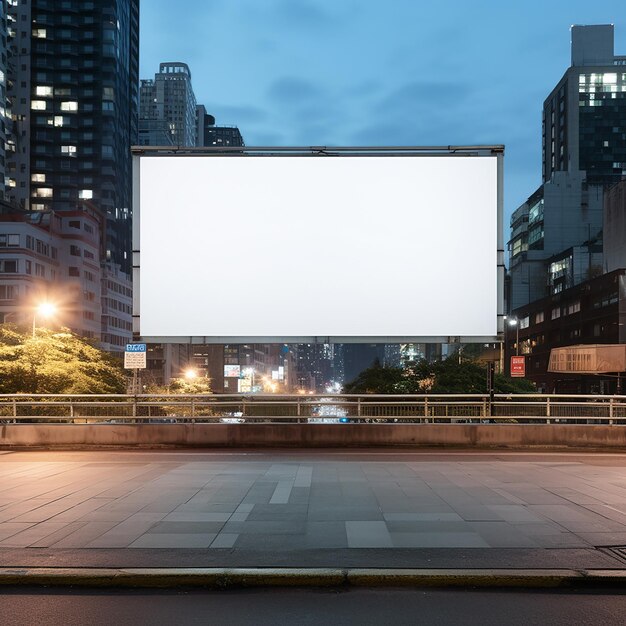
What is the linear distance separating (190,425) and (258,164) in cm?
824

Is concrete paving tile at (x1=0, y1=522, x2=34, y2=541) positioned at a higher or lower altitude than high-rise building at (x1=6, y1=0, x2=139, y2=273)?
lower

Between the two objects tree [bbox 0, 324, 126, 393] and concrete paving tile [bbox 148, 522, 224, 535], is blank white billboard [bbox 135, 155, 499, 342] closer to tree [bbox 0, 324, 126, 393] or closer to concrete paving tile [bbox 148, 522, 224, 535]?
concrete paving tile [bbox 148, 522, 224, 535]

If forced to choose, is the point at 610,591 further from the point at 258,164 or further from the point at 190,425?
the point at 190,425

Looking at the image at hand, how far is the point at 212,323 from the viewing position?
1471 centimetres

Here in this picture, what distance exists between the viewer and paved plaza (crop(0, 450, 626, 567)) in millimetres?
7992

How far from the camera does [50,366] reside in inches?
1078

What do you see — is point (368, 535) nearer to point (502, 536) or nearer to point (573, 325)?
point (502, 536)

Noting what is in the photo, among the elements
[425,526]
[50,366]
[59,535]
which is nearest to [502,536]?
[425,526]

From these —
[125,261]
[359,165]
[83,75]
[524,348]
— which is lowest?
[524,348]

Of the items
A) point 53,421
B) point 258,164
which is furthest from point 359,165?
point 53,421

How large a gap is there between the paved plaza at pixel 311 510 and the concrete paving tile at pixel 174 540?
1.1 inches

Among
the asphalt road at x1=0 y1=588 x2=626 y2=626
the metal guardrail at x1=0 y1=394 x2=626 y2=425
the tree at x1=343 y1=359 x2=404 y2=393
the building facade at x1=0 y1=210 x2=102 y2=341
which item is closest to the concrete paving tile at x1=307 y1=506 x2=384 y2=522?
the asphalt road at x1=0 y1=588 x2=626 y2=626

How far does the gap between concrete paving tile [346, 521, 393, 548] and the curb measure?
3.58 ft

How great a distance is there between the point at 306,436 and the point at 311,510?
8.39 meters
